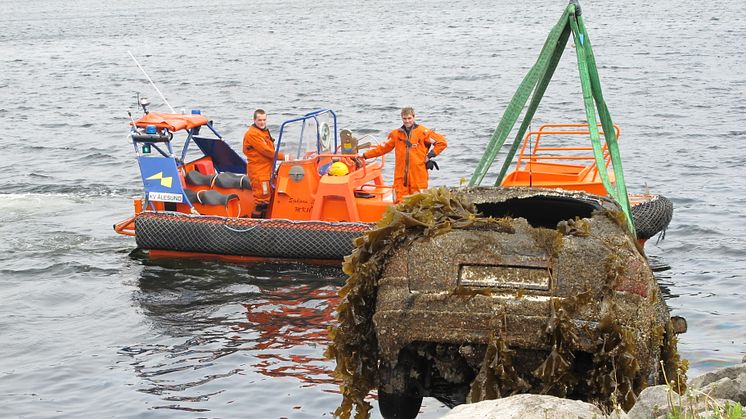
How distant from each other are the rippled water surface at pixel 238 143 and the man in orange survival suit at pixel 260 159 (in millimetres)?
847

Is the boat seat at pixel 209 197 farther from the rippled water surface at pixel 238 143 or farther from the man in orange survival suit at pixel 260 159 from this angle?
the rippled water surface at pixel 238 143

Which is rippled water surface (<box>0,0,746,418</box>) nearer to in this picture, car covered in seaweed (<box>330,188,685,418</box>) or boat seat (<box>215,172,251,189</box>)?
boat seat (<box>215,172,251,189</box>)

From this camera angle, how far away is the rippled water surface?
10.3 m

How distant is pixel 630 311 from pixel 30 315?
8.51 metres

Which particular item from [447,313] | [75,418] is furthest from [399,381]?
[75,418]

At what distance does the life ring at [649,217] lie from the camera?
12617 millimetres

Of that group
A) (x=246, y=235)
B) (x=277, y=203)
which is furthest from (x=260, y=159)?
(x=246, y=235)

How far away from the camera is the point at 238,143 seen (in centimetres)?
2388

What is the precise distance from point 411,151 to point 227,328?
3173 millimetres

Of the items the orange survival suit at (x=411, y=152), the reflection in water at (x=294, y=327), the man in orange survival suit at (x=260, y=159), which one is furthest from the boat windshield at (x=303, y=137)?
the reflection in water at (x=294, y=327)

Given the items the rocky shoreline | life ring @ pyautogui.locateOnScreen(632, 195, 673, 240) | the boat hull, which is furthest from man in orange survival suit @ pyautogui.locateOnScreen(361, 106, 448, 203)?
the rocky shoreline

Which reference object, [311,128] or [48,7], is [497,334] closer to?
[311,128]

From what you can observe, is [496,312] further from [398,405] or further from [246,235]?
[246,235]

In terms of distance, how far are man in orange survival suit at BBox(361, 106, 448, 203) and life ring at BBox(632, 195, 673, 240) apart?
235cm
